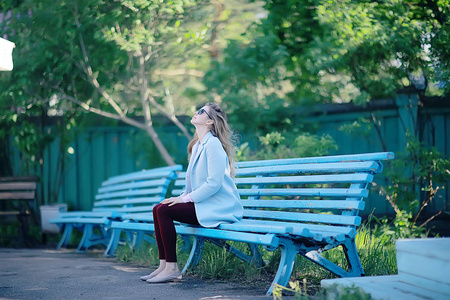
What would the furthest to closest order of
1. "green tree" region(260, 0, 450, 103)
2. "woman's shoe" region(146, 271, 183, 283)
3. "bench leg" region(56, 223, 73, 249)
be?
1. "bench leg" region(56, 223, 73, 249)
2. "green tree" region(260, 0, 450, 103)
3. "woman's shoe" region(146, 271, 183, 283)

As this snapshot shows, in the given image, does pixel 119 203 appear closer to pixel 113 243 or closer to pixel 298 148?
pixel 113 243

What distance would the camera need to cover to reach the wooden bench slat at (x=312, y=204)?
3.99 m

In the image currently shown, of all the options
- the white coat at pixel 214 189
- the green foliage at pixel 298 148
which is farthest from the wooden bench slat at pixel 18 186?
the white coat at pixel 214 189

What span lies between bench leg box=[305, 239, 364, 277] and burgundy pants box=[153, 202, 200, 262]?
1.07m

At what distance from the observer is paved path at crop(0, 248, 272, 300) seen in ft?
Answer: 13.2

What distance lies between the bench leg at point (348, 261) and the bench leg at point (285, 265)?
0.20 metres

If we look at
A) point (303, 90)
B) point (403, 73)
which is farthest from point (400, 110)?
point (303, 90)

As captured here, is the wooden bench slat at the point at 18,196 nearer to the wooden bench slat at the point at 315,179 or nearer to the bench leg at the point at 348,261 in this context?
the wooden bench slat at the point at 315,179

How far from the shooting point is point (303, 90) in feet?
27.5

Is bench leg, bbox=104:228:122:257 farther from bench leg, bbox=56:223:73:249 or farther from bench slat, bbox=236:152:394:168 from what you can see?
bench slat, bbox=236:152:394:168

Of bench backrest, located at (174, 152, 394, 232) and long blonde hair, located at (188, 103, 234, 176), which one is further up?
long blonde hair, located at (188, 103, 234, 176)

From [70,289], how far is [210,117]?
1.77 metres

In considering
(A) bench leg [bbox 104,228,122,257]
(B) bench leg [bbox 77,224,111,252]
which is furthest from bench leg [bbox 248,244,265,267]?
(B) bench leg [bbox 77,224,111,252]

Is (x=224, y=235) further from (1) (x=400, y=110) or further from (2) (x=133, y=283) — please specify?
(1) (x=400, y=110)
